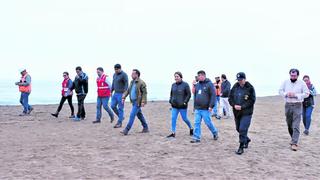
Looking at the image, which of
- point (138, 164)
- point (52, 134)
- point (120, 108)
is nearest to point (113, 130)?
point (120, 108)

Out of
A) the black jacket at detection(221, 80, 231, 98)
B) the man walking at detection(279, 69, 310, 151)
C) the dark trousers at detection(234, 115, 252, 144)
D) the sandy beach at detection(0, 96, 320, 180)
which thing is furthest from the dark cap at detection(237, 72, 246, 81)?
the black jacket at detection(221, 80, 231, 98)

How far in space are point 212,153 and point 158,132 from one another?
361 cm

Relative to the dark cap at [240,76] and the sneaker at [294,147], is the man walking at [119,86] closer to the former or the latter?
the dark cap at [240,76]

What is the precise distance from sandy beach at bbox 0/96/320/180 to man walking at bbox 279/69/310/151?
1.94 ft

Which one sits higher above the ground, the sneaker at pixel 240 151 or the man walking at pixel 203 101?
the man walking at pixel 203 101

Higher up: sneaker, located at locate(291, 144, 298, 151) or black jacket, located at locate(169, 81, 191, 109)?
black jacket, located at locate(169, 81, 191, 109)

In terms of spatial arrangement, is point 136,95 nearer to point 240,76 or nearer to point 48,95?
point 240,76

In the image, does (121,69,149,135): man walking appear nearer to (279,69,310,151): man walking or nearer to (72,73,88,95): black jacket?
(72,73,88,95): black jacket

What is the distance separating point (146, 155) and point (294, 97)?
379 centimetres

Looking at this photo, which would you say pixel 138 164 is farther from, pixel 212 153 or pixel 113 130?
pixel 113 130

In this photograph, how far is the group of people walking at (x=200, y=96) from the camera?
973 centimetres

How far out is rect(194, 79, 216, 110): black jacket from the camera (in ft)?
35.8

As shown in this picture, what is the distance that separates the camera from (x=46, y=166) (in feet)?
26.9

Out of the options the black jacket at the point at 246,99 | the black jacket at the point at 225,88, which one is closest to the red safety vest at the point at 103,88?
the black jacket at the point at 225,88
